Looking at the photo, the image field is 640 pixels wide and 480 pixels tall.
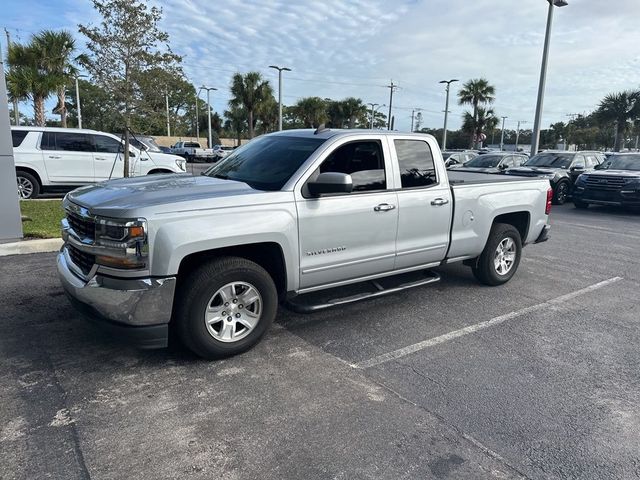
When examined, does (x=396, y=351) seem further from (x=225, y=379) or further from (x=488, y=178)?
(x=488, y=178)

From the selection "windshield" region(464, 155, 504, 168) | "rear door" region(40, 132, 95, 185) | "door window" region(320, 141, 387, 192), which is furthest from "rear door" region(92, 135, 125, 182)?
"windshield" region(464, 155, 504, 168)

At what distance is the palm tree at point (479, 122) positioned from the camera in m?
49.8

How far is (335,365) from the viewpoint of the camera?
3.96m

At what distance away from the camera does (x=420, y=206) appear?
5.04 meters

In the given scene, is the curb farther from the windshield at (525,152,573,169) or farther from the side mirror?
the windshield at (525,152,573,169)

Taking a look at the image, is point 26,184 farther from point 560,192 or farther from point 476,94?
point 476,94

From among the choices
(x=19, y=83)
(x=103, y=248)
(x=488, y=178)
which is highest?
(x=19, y=83)

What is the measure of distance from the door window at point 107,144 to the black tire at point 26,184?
1644 mm

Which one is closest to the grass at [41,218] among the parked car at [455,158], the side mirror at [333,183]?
the side mirror at [333,183]

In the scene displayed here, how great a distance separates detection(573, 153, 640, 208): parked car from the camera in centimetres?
1384

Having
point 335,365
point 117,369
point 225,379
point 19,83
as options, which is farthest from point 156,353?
point 19,83

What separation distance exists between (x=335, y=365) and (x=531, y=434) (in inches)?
59.6

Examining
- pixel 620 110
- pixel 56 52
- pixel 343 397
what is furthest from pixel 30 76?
pixel 620 110

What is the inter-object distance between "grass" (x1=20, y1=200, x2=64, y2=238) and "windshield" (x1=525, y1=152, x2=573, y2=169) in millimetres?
14927
